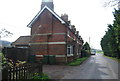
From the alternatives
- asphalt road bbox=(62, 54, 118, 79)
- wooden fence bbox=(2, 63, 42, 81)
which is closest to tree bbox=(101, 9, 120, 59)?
asphalt road bbox=(62, 54, 118, 79)

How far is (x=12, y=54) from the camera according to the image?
60.0 ft

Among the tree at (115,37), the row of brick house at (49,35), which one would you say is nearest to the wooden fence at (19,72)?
the row of brick house at (49,35)

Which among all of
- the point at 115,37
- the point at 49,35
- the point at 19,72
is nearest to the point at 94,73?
the point at 19,72

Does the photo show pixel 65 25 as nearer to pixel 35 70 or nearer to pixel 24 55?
pixel 24 55

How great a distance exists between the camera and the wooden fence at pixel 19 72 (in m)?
5.14

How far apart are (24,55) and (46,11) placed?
7.69m

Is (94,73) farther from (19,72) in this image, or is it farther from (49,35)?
(49,35)

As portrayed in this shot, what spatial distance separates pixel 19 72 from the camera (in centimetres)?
597

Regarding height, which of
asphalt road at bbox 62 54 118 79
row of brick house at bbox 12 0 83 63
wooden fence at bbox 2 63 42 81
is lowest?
asphalt road at bbox 62 54 118 79

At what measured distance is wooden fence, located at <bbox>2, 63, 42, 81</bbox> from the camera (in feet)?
16.9

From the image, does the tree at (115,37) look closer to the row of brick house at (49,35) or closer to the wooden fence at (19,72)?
the row of brick house at (49,35)

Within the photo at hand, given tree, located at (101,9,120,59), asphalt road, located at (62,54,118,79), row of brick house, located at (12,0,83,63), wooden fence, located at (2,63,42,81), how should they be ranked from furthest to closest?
tree, located at (101,9,120,59)
row of brick house, located at (12,0,83,63)
asphalt road, located at (62,54,118,79)
wooden fence, located at (2,63,42,81)

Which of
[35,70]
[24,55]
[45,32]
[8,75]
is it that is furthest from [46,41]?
[8,75]

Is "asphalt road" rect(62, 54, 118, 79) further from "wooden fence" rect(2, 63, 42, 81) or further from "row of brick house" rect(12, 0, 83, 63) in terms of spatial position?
"row of brick house" rect(12, 0, 83, 63)
